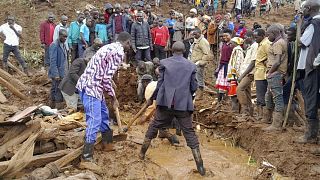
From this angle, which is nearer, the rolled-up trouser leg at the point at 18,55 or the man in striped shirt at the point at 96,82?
the man in striped shirt at the point at 96,82

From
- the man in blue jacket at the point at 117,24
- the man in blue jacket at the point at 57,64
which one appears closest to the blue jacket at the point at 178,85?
the man in blue jacket at the point at 57,64

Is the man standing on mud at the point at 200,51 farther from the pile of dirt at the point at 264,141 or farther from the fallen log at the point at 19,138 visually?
the fallen log at the point at 19,138

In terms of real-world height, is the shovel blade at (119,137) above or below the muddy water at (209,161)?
above

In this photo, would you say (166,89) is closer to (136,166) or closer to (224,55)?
(136,166)

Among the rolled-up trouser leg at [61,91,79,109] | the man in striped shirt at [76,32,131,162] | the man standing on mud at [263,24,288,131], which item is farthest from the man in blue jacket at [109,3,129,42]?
the man in striped shirt at [76,32,131,162]

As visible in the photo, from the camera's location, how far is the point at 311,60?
6.27m

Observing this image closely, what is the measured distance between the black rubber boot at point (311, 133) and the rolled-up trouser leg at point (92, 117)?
3316 millimetres

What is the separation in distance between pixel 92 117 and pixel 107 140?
2.47 ft

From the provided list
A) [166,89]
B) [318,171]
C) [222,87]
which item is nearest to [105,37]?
[222,87]

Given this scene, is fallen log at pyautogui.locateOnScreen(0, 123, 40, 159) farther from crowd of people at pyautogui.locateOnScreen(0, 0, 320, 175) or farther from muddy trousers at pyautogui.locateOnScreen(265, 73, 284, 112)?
muddy trousers at pyautogui.locateOnScreen(265, 73, 284, 112)

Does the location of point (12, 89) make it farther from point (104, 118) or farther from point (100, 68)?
point (100, 68)

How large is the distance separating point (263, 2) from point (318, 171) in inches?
714

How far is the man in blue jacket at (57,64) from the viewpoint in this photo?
9516 millimetres

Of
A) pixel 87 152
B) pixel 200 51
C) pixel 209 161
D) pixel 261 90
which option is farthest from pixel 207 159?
pixel 200 51
